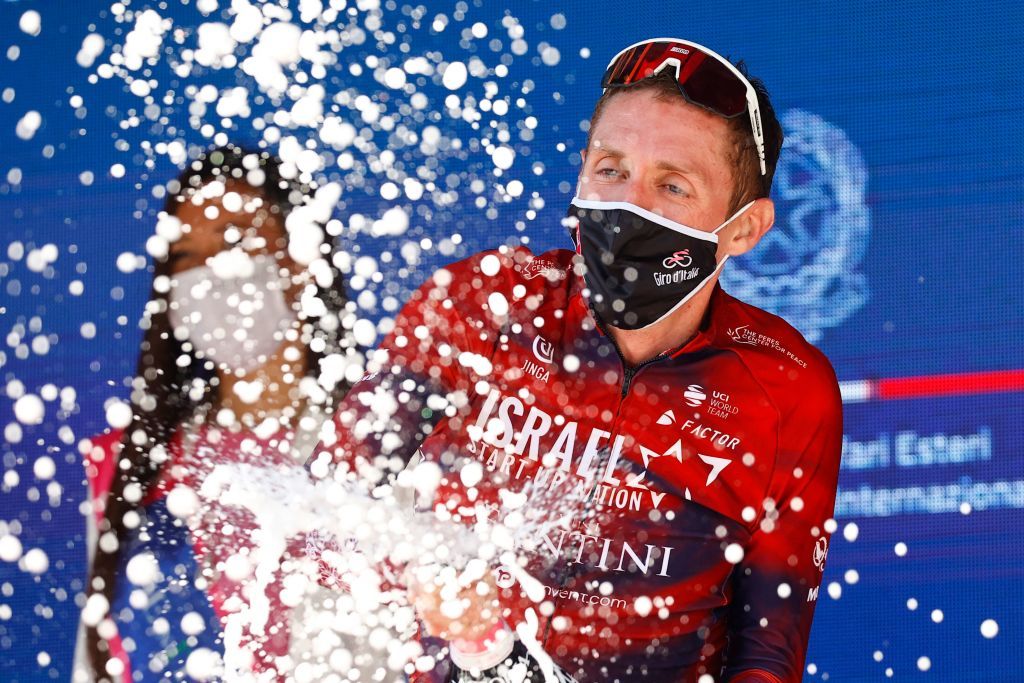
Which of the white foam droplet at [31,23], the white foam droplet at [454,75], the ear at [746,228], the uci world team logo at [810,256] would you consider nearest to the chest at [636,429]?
the ear at [746,228]

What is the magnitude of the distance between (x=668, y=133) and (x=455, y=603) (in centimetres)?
97

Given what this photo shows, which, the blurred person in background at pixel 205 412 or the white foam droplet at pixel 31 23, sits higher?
the white foam droplet at pixel 31 23

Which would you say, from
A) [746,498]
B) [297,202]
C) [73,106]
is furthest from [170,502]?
[746,498]

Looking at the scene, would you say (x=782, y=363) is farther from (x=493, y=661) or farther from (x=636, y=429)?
(x=493, y=661)

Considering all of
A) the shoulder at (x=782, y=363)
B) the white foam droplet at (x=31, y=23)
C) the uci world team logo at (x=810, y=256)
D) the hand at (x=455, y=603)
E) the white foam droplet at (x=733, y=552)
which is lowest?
the hand at (x=455, y=603)

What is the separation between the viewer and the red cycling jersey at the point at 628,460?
1.87 meters

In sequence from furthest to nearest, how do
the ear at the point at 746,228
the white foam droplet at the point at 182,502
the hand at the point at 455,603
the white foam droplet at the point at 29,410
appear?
the white foam droplet at the point at 29,410 < the white foam droplet at the point at 182,502 < the ear at the point at 746,228 < the hand at the point at 455,603

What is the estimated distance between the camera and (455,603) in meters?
1.71

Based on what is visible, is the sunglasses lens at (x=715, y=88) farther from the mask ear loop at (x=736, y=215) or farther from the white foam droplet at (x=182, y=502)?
the white foam droplet at (x=182, y=502)

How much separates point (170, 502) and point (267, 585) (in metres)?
0.45

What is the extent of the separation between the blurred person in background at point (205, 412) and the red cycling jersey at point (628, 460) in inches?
25.5

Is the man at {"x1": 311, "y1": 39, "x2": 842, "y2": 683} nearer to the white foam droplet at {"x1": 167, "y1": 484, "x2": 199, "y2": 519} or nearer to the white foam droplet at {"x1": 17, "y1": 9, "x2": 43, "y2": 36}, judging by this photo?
the white foam droplet at {"x1": 167, "y1": 484, "x2": 199, "y2": 519}

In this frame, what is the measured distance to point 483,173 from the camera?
105 inches

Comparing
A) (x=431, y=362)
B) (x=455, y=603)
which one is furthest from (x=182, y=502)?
(x=455, y=603)
